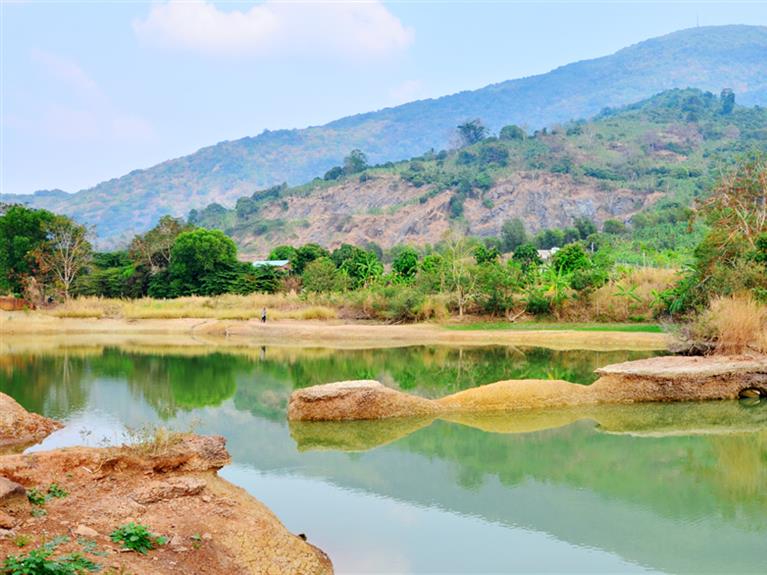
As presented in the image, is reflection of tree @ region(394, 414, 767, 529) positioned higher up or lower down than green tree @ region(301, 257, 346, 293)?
lower down

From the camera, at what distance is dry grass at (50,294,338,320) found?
35844mm

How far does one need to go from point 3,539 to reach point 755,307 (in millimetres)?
17386

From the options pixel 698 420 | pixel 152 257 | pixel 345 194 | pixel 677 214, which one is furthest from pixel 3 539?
pixel 345 194

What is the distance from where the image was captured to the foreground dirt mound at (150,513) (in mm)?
6238

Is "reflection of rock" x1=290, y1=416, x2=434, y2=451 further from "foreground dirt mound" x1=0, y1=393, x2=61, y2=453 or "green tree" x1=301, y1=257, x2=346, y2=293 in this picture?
"green tree" x1=301, y1=257, x2=346, y2=293

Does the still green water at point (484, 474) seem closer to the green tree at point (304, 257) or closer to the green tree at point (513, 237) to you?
the green tree at point (304, 257)

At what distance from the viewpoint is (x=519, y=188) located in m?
92.0

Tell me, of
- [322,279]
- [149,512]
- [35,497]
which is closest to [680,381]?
[149,512]

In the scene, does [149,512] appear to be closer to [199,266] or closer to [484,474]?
[484,474]

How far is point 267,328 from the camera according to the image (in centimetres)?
3238

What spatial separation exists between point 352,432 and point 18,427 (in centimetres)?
575

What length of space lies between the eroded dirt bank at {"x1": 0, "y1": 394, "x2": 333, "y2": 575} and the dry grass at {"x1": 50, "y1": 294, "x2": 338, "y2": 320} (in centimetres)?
2622

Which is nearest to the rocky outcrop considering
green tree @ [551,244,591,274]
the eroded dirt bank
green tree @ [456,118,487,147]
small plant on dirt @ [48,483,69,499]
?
the eroded dirt bank

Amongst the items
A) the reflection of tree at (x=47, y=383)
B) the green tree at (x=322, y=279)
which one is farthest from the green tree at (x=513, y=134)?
the reflection of tree at (x=47, y=383)
